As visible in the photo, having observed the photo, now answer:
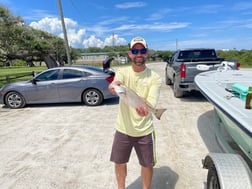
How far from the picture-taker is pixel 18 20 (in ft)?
52.6

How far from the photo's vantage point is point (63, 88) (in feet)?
23.9

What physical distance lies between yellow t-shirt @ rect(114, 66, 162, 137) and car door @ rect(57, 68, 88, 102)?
519 centimetres

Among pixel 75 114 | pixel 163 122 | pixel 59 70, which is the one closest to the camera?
pixel 163 122

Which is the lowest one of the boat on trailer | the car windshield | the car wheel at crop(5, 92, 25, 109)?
the car wheel at crop(5, 92, 25, 109)

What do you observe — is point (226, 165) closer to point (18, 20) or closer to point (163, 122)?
point (163, 122)

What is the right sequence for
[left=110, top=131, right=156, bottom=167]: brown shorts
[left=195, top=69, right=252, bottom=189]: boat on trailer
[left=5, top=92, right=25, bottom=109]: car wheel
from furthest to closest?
[left=5, top=92, right=25, bottom=109]: car wheel, [left=110, top=131, right=156, bottom=167]: brown shorts, [left=195, top=69, right=252, bottom=189]: boat on trailer

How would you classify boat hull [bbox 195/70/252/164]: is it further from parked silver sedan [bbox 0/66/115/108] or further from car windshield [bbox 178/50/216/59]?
car windshield [bbox 178/50/216/59]

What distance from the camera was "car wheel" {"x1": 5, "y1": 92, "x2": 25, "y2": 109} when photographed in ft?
24.6

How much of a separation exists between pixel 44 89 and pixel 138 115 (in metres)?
5.89

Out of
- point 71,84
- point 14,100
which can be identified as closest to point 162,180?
point 71,84

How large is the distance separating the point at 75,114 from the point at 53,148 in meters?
2.39

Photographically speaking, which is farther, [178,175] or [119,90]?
[178,175]

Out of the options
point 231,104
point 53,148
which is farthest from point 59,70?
point 231,104

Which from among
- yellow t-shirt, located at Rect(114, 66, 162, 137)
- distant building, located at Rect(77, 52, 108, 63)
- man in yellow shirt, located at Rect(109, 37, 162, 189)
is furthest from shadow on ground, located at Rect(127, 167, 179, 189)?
distant building, located at Rect(77, 52, 108, 63)
